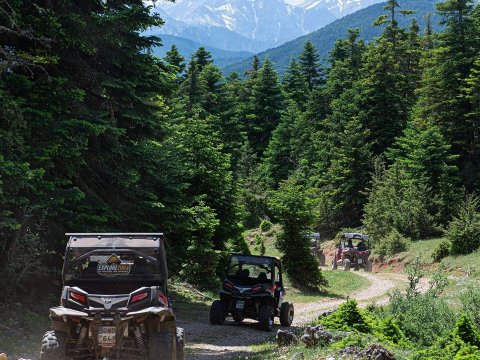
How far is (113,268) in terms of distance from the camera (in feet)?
A: 29.9

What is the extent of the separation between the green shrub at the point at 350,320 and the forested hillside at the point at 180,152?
603cm

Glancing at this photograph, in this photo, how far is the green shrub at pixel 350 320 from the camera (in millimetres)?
12531

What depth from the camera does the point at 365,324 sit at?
12.7 meters

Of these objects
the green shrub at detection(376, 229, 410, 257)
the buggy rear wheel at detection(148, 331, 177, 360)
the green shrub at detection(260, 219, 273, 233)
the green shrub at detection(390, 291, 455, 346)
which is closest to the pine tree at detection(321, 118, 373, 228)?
the green shrub at detection(260, 219, 273, 233)

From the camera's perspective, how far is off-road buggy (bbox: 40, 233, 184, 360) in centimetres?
839

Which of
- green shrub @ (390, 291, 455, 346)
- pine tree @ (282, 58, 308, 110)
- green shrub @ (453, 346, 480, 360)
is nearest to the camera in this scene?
green shrub @ (453, 346, 480, 360)

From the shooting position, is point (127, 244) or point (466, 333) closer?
Answer: point (127, 244)

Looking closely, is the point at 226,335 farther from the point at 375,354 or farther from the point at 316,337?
the point at 375,354

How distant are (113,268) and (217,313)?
8.66 metres

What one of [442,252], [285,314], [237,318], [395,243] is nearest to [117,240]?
[237,318]

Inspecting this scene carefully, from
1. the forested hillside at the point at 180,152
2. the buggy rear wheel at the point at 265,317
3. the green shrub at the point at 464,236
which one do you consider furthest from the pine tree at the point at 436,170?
the buggy rear wheel at the point at 265,317

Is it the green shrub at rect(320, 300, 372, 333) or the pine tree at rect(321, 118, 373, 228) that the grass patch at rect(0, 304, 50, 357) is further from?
the pine tree at rect(321, 118, 373, 228)

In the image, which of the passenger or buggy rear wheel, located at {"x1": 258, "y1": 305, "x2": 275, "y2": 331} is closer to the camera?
buggy rear wheel, located at {"x1": 258, "y1": 305, "x2": 275, "y2": 331}

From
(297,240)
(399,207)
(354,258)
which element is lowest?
(354,258)
